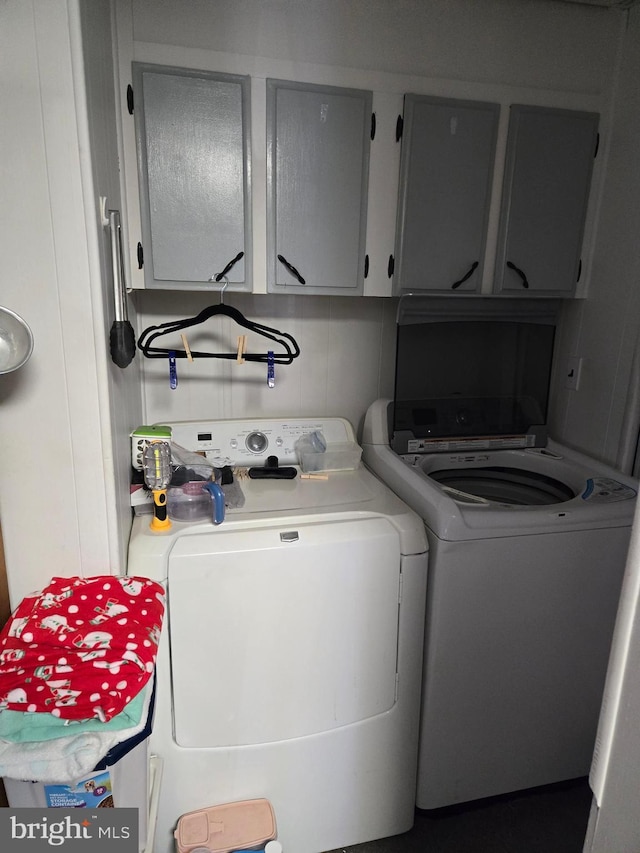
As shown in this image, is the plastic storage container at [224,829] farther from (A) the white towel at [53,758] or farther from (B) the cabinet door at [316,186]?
(B) the cabinet door at [316,186]

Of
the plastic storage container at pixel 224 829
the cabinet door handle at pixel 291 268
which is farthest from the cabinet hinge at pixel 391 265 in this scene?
the plastic storage container at pixel 224 829

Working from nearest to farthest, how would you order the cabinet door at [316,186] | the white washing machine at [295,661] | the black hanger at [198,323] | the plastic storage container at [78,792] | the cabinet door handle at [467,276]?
1. the plastic storage container at [78,792]
2. the white washing machine at [295,661]
3. the cabinet door at [316,186]
4. the black hanger at [198,323]
5. the cabinet door handle at [467,276]

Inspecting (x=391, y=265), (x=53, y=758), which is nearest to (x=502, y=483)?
(x=391, y=265)

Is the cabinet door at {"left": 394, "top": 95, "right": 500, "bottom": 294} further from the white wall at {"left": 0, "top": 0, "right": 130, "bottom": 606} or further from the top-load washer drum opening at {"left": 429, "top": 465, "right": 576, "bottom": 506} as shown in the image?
the white wall at {"left": 0, "top": 0, "right": 130, "bottom": 606}

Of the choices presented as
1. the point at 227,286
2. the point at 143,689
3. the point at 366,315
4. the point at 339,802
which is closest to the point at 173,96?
the point at 227,286

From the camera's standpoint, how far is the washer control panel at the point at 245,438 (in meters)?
1.85

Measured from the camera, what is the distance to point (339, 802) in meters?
1.56

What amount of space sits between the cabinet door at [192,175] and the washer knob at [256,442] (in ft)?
1.69

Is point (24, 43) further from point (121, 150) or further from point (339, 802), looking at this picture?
point (339, 802)

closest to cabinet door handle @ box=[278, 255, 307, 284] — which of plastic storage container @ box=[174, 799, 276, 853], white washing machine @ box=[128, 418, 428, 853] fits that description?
white washing machine @ box=[128, 418, 428, 853]

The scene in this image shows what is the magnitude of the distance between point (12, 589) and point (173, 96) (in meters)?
1.32

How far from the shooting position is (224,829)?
1421 millimetres

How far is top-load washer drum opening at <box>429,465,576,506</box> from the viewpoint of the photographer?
1.96 meters

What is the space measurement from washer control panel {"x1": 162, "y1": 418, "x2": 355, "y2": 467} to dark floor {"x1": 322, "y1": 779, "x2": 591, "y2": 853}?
1.22 metres
